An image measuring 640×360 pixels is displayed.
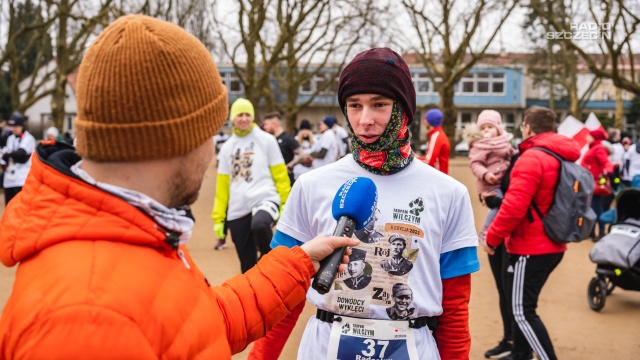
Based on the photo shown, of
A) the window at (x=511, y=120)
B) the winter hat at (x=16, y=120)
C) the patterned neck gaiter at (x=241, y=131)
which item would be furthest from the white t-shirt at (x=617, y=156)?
the window at (x=511, y=120)

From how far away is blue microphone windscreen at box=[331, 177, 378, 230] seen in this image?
2.03m

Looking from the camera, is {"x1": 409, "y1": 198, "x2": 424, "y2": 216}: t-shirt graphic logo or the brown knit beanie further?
{"x1": 409, "y1": 198, "x2": 424, "y2": 216}: t-shirt graphic logo

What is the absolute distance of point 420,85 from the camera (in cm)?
6306

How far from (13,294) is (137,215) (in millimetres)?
283

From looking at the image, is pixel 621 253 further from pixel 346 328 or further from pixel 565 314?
pixel 346 328

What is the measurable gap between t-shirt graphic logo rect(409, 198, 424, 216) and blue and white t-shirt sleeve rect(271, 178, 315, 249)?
43 cm

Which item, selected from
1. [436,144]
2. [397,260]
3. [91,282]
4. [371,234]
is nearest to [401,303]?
[397,260]

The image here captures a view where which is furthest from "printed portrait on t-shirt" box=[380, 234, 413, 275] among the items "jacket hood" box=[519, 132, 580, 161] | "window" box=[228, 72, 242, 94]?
"window" box=[228, 72, 242, 94]

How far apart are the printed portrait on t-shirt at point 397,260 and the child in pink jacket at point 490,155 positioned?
11.8ft

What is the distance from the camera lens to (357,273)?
8.46 feet

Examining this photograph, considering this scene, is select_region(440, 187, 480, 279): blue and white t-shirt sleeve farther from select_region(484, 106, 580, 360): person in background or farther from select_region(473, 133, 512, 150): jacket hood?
select_region(473, 133, 512, 150): jacket hood

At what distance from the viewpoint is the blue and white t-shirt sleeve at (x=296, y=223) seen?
8.96ft

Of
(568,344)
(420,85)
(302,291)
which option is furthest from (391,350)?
(420,85)

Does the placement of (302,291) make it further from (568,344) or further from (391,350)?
(568,344)
